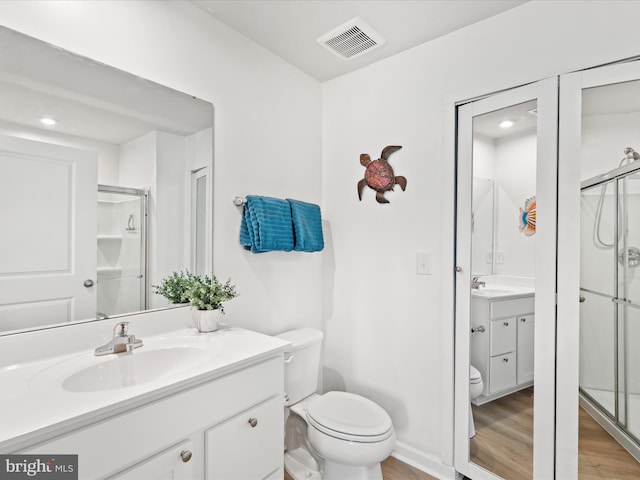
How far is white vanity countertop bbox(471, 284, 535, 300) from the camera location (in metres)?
1.59

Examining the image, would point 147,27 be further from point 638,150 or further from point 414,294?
point 638,150

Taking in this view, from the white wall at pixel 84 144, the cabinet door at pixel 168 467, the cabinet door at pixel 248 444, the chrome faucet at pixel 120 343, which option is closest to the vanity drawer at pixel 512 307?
the cabinet door at pixel 248 444

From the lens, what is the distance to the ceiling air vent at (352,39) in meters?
1.73

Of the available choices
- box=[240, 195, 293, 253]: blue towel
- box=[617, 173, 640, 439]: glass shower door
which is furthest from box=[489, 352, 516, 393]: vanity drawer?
box=[240, 195, 293, 253]: blue towel

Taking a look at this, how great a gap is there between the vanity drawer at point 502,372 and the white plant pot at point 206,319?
4.42 ft

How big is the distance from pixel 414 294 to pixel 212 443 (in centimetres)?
125

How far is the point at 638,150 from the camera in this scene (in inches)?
52.5

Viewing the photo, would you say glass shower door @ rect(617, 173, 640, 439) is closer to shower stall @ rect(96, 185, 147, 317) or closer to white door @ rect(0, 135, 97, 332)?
shower stall @ rect(96, 185, 147, 317)

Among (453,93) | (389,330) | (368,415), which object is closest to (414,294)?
(389,330)

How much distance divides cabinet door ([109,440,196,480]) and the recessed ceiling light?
1.16 metres

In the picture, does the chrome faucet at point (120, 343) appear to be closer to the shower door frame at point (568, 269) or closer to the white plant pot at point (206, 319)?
the white plant pot at point (206, 319)

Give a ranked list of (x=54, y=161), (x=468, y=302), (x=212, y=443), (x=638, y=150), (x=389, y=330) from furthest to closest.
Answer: (x=389, y=330)
(x=468, y=302)
(x=638, y=150)
(x=54, y=161)
(x=212, y=443)

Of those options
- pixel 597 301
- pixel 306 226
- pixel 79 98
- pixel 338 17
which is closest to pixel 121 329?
pixel 79 98

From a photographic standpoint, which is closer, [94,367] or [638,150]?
[94,367]
